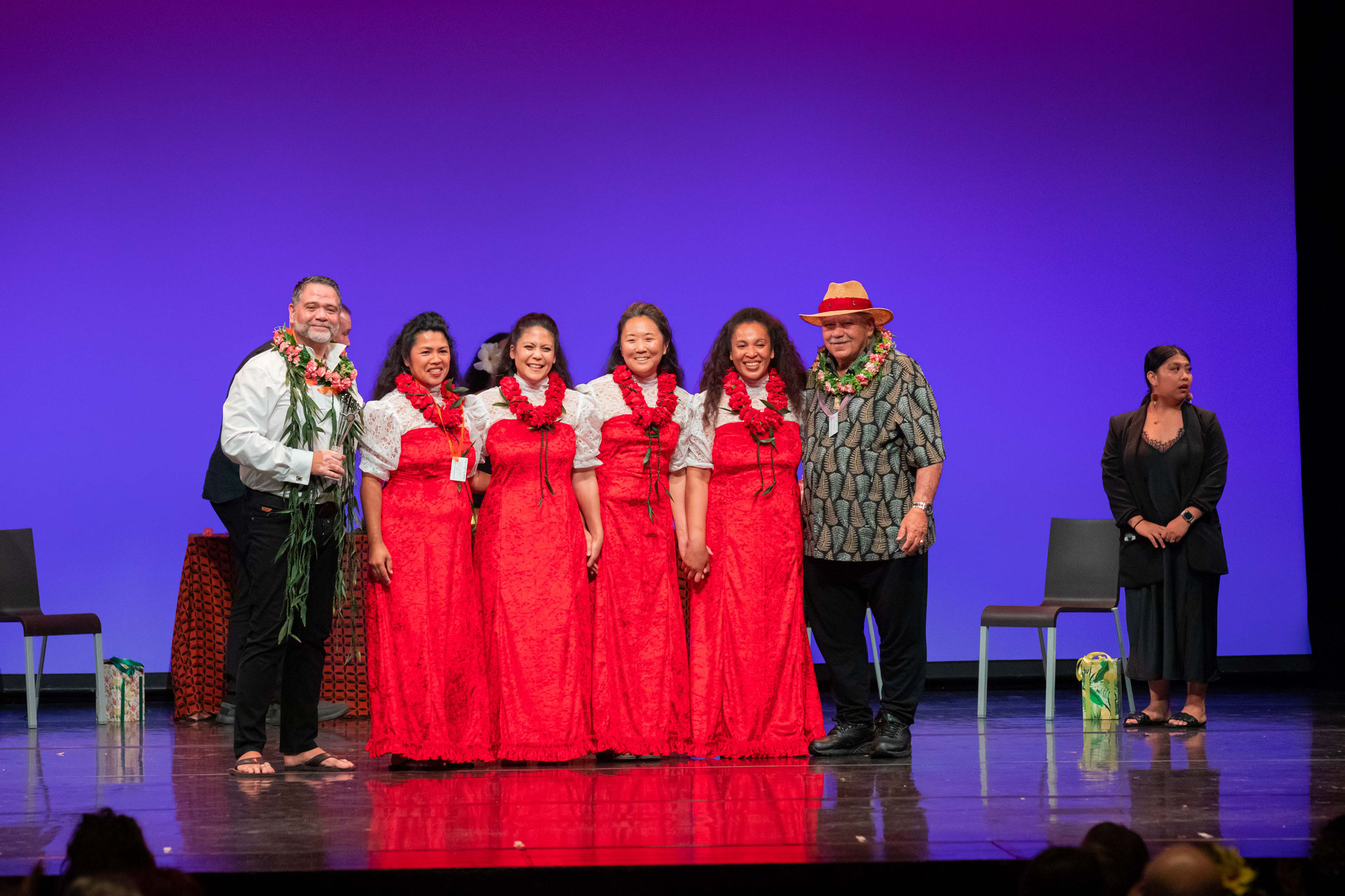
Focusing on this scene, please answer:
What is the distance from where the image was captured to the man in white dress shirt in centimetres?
377

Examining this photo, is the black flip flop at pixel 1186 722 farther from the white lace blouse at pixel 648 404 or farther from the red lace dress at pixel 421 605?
the red lace dress at pixel 421 605

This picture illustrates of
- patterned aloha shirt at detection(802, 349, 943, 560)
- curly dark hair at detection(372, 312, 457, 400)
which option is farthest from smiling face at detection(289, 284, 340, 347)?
patterned aloha shirt at detection(802, 349, 943, 560)

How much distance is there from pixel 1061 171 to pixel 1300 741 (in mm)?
3643

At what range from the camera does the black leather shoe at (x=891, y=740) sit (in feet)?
13.0

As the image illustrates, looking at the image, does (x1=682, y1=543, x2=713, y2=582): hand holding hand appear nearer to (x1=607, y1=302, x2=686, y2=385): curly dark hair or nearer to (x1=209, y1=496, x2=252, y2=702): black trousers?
(x1=607, y1=302, x2=686, y2=385): curly dark hair

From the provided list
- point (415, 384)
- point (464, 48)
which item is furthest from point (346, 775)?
point (464, 48)

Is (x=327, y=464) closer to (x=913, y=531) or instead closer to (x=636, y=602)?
(x=636, y=602)

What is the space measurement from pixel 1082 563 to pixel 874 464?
7.37 feet

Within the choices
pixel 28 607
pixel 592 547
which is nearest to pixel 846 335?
pixel 592 547

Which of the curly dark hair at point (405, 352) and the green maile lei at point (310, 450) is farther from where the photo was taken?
the curly dark hair at point (405, 352)

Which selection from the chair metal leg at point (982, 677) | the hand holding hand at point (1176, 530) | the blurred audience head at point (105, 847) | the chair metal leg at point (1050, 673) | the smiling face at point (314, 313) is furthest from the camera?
the chair metal leg at point (982, 677)

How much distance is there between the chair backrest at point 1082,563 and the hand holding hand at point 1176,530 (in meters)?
0.63

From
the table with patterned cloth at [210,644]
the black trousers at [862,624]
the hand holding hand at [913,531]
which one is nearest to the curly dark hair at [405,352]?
the black trousers at [862,624]

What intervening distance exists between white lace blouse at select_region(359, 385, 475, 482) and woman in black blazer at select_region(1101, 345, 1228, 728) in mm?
3094
